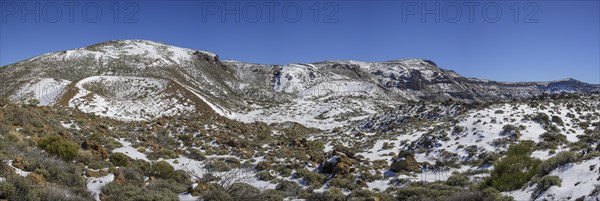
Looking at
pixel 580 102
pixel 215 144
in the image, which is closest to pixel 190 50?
pixel 215 144

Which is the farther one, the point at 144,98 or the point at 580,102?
the point at 144,98

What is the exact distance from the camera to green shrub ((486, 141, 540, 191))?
10930 millimetres

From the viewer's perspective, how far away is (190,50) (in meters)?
103

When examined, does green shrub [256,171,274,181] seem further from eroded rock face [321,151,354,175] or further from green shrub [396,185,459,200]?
green shrub [396,185,459,200]

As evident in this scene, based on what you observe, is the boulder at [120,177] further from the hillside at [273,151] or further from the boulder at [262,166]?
the boulder at [262,166]

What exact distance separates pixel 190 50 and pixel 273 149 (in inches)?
3500

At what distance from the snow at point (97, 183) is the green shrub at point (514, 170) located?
11.9 metres

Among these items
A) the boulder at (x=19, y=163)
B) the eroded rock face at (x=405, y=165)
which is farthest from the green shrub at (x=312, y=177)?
the boulder at (x=19, y=163)

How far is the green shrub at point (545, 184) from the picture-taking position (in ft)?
31.6

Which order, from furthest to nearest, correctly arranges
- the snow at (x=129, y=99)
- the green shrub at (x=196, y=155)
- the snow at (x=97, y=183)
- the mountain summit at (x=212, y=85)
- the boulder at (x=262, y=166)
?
the mountain summit at (x=212, y=85) < the snow at (x=129, y=99) < the green shrub at (x=196, y=155) < the boulder at (x=262, y=166) < the snow at (x=97, y=183)

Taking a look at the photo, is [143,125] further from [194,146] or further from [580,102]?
[580,102]

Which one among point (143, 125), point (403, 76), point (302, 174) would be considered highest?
point (403, 76)

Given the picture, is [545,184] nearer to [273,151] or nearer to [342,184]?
[342,184]

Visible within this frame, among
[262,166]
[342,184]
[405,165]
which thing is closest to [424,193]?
[342,184]
